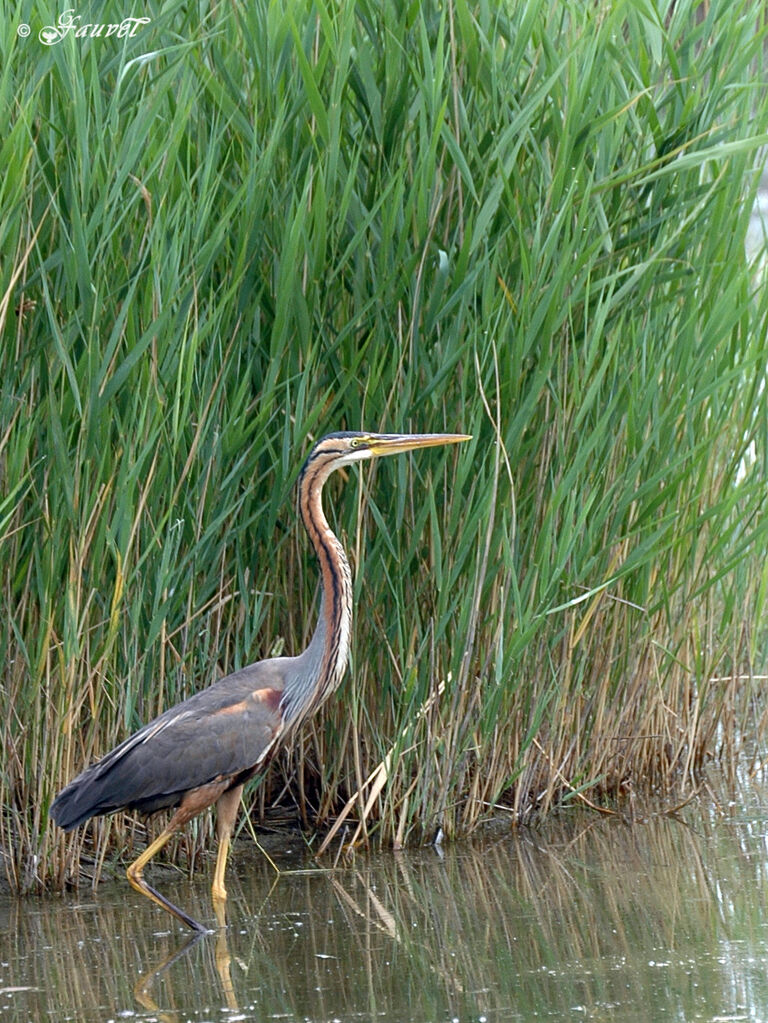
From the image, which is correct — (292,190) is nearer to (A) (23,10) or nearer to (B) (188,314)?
(B) (188,314)

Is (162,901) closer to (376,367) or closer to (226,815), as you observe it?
(226,815)

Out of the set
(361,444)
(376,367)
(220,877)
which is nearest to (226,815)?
(220,877)

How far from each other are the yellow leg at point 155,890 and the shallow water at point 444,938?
0.05 meters

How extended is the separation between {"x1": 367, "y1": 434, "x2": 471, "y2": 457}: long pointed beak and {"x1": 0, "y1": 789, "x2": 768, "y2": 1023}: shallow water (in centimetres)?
131

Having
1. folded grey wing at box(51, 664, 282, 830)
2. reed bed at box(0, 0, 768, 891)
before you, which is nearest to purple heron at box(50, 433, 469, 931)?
folded grey wing at box(51, 664, 282, 830)

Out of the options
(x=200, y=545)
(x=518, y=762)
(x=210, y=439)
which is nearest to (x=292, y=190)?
(x=210, y=439)

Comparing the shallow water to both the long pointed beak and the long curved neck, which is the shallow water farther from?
the long pointed beak

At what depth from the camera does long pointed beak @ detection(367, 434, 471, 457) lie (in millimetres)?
4574

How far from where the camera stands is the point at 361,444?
4590 millimetres

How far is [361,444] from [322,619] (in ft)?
1.79

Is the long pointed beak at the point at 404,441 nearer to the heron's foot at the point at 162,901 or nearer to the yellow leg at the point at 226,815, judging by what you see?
the yellow leg at the point at 226,815

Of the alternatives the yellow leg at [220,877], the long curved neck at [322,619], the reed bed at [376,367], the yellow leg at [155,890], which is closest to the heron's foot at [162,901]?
the yellow leg at [155,890]

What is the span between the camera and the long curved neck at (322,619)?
4555 millimetres

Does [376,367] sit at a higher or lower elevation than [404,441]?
higher
